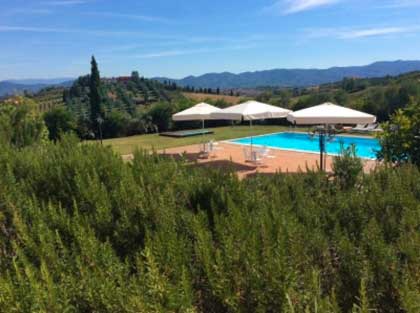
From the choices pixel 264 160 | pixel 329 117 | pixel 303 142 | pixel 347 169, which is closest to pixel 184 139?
pixel 303 142

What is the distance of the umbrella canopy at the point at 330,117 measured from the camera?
39.2 ft

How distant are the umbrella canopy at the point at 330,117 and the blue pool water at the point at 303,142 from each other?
5.74m

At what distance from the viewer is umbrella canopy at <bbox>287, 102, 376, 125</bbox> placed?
39.2 ft

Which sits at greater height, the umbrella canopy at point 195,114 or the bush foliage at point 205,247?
the umbrella canopy at point 195,114

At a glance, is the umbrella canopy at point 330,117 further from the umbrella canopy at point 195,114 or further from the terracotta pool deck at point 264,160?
the umbrella canopy at point 195,114

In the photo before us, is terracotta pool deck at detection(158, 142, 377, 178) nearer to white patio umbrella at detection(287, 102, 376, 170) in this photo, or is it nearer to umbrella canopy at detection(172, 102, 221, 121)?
white patio umbrella at detection(287, 102, 376, 170)

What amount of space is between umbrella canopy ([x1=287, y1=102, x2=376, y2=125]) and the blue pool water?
5.74m

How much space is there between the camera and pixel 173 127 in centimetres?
2834

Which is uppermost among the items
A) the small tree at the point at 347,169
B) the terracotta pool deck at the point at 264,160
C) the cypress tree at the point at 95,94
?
the cypress tree at the point at 95,94

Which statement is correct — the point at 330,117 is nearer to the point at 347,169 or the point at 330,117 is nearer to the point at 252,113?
the point at 252,113

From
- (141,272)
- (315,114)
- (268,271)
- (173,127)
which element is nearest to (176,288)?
(141,272)

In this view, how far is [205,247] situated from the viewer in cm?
217

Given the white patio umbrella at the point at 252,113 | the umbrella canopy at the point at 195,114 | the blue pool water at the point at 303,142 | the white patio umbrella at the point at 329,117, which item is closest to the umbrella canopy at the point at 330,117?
the white patio umbrella at the point at 329,117

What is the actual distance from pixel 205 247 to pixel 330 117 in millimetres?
10736
